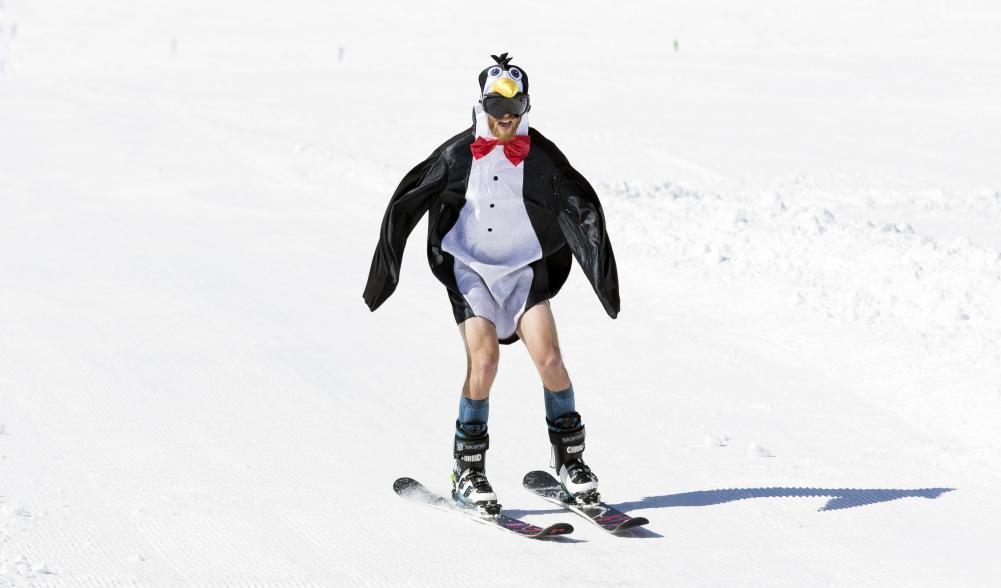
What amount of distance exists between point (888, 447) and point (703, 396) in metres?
1.10

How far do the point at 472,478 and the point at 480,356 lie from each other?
457 mm

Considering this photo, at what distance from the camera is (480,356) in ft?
17.3

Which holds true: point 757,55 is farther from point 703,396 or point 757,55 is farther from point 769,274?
point 703,396

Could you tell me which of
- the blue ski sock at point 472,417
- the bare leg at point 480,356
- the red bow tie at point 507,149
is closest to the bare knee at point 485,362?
the bare leg at point 480,356

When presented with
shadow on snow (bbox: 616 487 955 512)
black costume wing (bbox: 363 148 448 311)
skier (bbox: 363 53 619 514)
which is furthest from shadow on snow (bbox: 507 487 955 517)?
black costume wing (bbox: 363 148 448 311)

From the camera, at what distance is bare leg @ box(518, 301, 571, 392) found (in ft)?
17.4

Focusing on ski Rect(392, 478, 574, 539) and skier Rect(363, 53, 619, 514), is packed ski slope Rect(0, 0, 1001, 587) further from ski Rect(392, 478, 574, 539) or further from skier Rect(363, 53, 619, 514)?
skier Rect(363, 53, 619, 514)

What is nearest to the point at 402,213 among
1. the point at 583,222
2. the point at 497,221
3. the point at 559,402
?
the point at 497,221

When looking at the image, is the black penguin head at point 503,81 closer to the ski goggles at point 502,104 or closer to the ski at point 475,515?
the ski goggles at point 502,104

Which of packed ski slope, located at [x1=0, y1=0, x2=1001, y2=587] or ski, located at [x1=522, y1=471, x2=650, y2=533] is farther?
ski, located at [x1=522, y1=471, x2=650, y2=533]

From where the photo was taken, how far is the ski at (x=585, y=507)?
5.01 metres

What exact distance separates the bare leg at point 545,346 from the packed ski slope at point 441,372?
0.52 metres

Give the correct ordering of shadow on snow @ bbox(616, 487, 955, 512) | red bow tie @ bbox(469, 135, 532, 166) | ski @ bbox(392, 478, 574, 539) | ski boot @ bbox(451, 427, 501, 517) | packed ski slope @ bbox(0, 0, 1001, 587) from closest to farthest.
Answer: packed ski slope @ bbox(0, 0, 1001, 587) → ski @ bbox(392, 478, 574, 539) → ski boot @ bbox(451, 427, 501, 517) → red bow tie @ bbox(469, 135, 532, 166) → shadow on snow @ bbox(616, 487, 955, 512)

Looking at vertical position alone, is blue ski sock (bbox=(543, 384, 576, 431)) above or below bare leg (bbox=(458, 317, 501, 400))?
below
